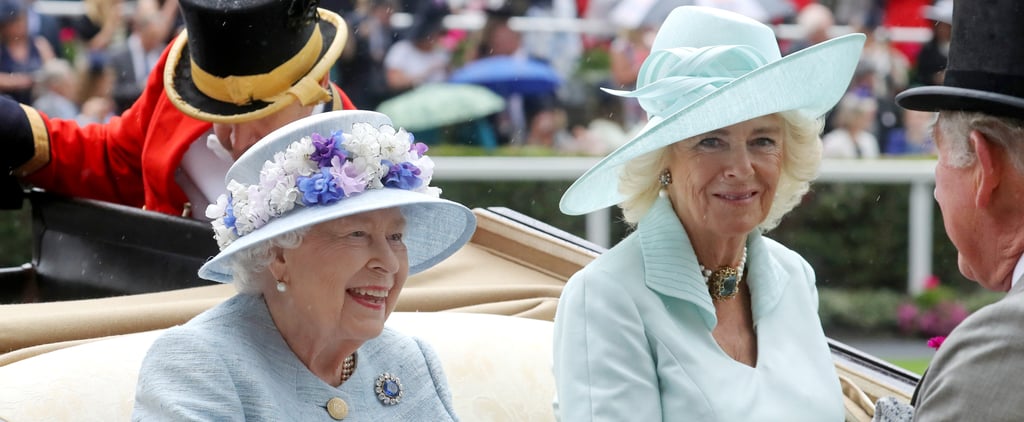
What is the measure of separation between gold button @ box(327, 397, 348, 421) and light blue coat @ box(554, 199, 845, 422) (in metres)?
0.41

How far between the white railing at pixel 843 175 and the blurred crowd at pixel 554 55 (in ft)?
0.87

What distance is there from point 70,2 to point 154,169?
16.9 ft

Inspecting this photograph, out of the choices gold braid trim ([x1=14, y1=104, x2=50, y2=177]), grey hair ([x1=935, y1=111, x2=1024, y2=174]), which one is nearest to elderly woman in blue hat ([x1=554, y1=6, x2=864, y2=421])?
grey hair ([x1=935, y1=111, x2=1024, y2=174])

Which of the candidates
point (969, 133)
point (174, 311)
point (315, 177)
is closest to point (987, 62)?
point (969, 133)

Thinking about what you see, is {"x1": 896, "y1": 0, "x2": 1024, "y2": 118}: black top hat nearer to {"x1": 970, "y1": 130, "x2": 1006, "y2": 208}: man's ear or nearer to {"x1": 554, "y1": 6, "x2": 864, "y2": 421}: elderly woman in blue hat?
{"x1": 970, "y1": 130, "x2": 1006, "y2": 208}: man's ear

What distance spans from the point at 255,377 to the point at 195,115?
1.61 metres

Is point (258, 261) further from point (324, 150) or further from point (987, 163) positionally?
point (987, 163)

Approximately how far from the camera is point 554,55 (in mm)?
9789

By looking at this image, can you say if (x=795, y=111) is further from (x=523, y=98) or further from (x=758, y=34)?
(x=523, y=98)

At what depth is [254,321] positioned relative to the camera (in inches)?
97.0

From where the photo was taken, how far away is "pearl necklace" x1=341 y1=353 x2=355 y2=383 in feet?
8.41

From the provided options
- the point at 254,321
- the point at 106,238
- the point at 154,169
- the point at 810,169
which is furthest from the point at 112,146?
the point at 810,169

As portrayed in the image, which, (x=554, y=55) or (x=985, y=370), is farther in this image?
(x=554, y=55)

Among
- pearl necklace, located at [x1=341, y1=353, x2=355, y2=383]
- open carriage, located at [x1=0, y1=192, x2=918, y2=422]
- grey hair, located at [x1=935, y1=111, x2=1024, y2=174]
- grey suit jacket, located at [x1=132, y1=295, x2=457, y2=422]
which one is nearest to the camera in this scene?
grey hair, located at [x1=935, y1=111, x2=1024, y2=174]
